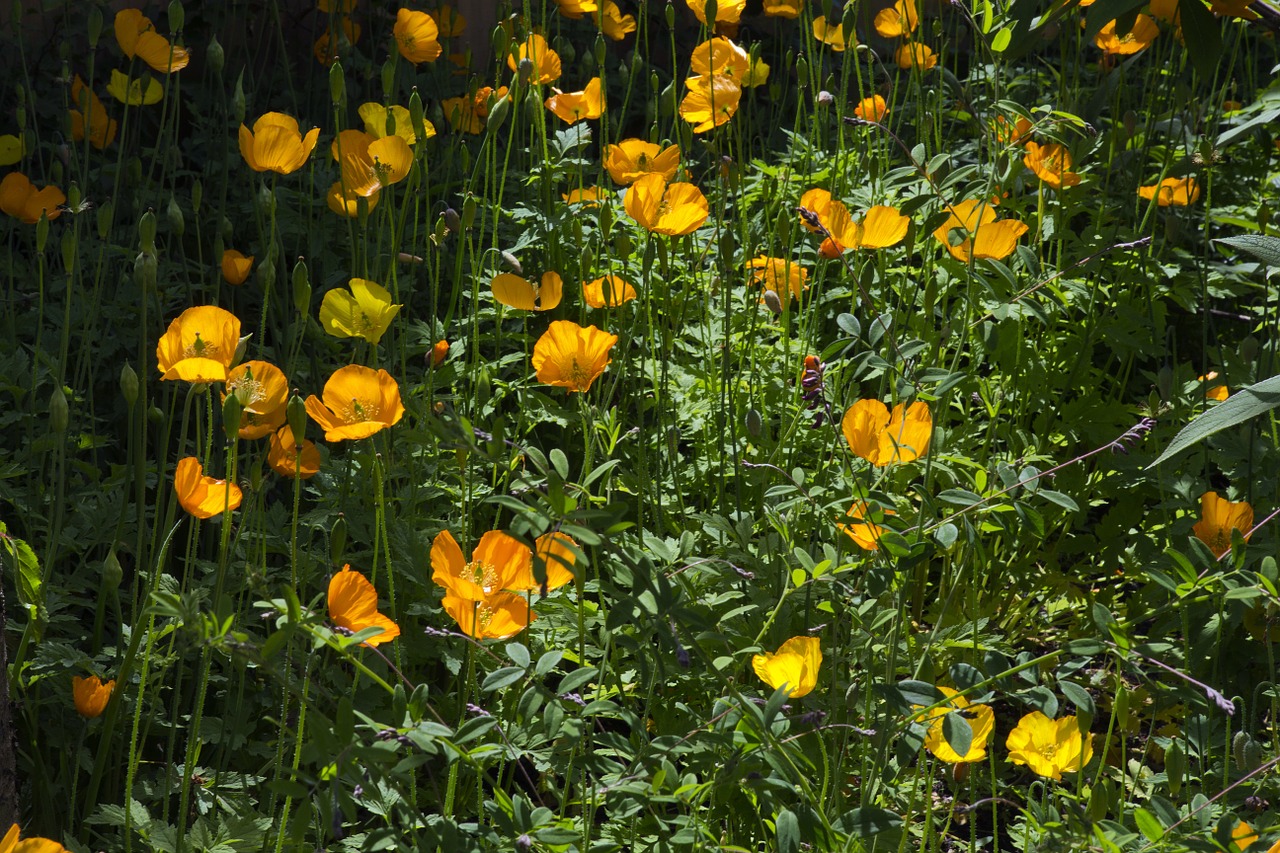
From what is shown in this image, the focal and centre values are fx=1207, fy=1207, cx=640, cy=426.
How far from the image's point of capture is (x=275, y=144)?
1.80 meters

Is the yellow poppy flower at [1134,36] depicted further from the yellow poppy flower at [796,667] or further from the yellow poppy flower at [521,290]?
the yellow poppy flower at [796,667]

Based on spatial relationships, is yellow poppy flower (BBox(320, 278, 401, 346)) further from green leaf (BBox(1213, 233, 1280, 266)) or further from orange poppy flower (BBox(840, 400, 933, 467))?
green leaf (BBox(1213, 233, 1280, 266))

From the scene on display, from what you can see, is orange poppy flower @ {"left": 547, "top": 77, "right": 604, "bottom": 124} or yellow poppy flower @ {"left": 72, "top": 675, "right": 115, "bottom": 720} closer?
yellow poppy flower @ {"left": 72, "top": 675, "right": 115, "bottom": 720}

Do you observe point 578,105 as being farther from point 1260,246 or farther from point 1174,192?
point 1260,246

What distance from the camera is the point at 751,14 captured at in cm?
Result: 471

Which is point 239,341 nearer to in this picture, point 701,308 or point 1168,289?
point 701,308

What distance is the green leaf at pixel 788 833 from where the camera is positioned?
108 cm

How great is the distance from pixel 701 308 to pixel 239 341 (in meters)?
1.23

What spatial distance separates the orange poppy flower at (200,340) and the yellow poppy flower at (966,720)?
89 centimetres

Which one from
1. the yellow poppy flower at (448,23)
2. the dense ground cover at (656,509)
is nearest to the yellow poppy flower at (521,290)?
the dense ground cover at (656,509)

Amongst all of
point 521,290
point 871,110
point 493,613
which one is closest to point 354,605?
point 493,613

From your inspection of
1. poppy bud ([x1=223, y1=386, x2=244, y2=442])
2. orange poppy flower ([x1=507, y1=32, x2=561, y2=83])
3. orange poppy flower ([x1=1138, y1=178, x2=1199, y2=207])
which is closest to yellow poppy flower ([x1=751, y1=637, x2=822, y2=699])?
poppy bud ([x1=223, y1=386, x2=244, y2=442])

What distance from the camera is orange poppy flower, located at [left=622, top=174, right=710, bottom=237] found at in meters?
1.79

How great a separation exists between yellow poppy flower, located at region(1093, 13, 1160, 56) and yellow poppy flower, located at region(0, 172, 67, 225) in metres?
1.93
